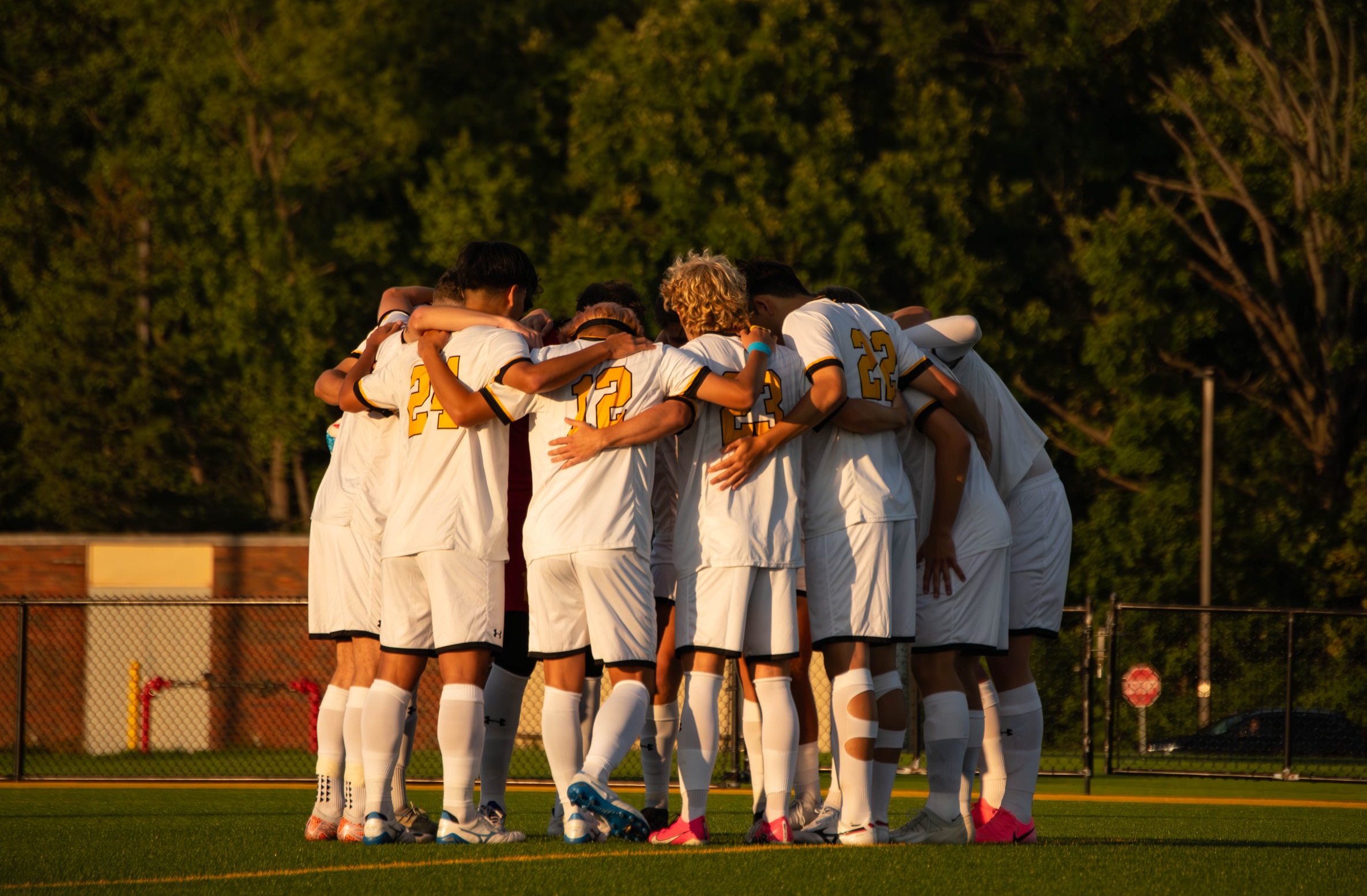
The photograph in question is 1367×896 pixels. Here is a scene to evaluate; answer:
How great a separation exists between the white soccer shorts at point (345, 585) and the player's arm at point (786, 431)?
169cm

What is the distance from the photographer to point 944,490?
6320mm

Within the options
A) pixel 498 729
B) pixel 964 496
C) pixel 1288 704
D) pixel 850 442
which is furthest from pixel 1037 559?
pixel 1288 704

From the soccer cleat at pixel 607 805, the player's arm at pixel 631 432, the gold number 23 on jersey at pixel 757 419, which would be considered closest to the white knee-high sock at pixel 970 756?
the soccer cleat at pixel 607 805

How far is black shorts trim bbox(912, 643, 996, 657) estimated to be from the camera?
20.6ft

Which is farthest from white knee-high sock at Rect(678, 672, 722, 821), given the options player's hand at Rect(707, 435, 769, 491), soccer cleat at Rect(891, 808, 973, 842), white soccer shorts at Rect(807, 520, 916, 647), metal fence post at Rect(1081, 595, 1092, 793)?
metal fence post at Rect(1081, 595, 1092, 793)

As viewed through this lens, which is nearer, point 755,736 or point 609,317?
point 609,317

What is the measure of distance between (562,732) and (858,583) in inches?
51.2

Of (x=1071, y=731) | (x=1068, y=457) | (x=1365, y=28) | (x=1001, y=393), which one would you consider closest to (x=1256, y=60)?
(x=1365, y=28)

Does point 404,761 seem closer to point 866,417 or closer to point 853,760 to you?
point 853,760

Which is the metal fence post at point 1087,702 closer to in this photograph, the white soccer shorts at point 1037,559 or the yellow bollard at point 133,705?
the white soccer shorts at point 1037,559

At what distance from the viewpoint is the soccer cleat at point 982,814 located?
21.4 ft

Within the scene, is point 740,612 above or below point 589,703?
above

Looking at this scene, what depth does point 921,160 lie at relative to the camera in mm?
28484

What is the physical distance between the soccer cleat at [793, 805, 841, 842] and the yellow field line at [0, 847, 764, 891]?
1.51 ft
